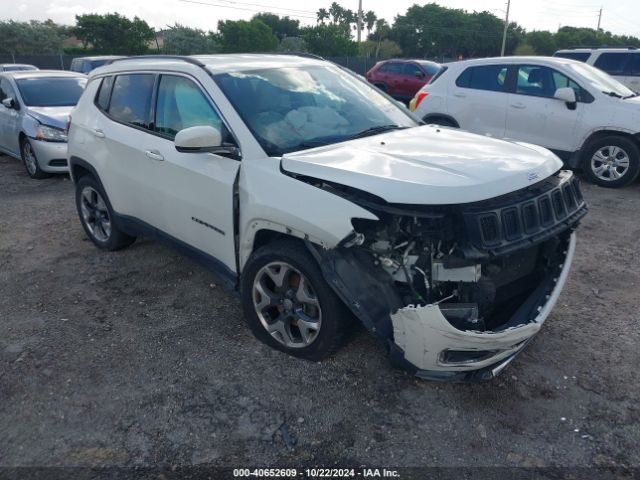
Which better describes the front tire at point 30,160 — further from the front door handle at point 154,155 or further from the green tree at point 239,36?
the green tree at point 239,36

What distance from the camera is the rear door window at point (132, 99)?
428cm

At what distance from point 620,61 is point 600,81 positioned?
5.09m

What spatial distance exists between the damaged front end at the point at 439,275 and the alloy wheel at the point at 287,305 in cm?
31

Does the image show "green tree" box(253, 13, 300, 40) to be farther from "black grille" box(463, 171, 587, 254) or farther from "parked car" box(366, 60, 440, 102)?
Result: "black grille" box(463, 171, 587, 254)

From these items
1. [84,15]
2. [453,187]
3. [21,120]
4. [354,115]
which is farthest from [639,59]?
[84,15]

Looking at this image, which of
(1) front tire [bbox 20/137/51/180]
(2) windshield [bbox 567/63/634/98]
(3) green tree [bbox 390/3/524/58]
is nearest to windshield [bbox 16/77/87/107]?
(1) front tire [bbox 20/137/51/180]

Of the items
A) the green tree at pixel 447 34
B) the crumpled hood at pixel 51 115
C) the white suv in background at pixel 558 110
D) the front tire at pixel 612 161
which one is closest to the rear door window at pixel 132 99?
the crumpled hood at pixel 51 115

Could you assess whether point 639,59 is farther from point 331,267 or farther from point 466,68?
point 331,267

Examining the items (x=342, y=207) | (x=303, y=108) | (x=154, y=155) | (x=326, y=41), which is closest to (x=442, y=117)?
(x=303, y=108)

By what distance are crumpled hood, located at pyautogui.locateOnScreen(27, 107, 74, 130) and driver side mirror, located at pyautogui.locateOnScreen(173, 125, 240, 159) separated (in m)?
5.67

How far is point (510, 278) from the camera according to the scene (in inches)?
125

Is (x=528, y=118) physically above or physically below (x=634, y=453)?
above

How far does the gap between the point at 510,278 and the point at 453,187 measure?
812mm

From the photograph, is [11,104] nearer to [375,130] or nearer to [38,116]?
[38,116]
